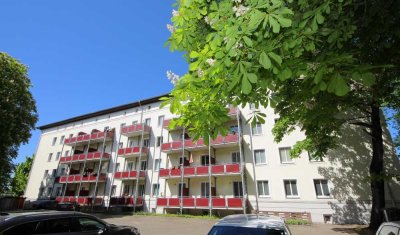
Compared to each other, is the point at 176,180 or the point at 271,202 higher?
the point at 176,180

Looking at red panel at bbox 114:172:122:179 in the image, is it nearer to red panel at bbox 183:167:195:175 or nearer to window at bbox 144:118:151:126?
window at bbox 144:118:151:126

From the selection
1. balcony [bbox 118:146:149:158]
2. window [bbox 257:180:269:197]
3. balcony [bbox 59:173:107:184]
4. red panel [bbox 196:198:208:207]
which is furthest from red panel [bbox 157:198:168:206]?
balcony [bbox 59:173:107:184]

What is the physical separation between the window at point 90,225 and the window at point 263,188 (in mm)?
17670

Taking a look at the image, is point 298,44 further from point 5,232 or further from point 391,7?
point 5,232

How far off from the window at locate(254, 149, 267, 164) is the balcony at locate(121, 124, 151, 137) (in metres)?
14.9

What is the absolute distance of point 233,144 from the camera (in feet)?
80.4

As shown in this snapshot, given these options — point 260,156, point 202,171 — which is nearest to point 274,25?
point 260,156

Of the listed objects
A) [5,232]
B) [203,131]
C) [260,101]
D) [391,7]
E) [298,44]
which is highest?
[391,7]

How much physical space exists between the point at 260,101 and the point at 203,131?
3.43 feet

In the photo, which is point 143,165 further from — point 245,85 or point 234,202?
point 245,85

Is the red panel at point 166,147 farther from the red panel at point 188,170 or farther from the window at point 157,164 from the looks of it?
the red panel at point 188,170

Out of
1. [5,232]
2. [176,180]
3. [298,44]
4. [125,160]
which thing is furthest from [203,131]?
[125,160]

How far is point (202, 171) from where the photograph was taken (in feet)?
79.7

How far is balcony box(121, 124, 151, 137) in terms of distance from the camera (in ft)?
102
